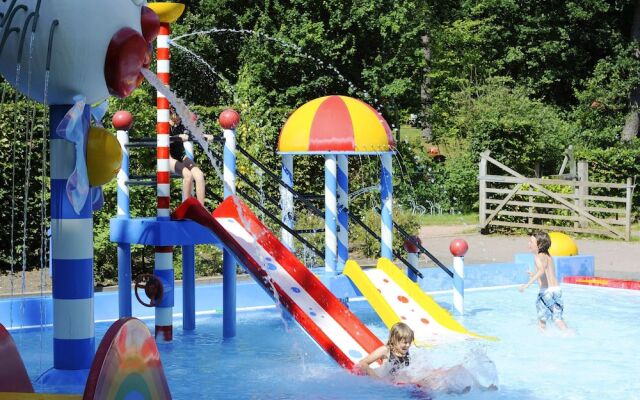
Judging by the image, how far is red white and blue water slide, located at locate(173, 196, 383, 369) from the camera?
26.2ft

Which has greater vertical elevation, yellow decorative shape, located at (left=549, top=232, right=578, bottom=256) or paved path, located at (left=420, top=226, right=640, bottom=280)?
yellow decorative shape, located at (left=549, top=232, right=578, bottom=256)

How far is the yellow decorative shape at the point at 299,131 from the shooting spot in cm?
1008

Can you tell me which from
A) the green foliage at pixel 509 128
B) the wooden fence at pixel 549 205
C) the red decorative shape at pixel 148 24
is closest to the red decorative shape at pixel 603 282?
the wooden fence at pixel 549 205

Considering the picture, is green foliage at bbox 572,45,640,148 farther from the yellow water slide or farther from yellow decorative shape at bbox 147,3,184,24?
yellow decorative shape at bbox 147,3,184,24

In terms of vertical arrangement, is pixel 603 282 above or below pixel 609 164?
below

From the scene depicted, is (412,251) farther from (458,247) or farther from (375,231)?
(375,231)

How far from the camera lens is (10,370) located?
491cm

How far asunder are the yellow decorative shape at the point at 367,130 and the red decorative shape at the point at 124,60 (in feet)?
13.4

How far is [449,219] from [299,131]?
39.4 feet

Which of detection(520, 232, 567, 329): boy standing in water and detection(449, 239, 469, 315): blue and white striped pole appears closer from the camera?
detection(520, 232, 567, 329): boy standing in water

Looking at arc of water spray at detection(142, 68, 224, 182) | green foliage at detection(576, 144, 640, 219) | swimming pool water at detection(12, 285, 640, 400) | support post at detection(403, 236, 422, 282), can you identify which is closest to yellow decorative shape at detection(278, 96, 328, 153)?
support post at detection(403, 236, 422, 282)

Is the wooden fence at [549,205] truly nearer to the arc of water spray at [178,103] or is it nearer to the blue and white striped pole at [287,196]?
the blue and white striped pole at [287,196]

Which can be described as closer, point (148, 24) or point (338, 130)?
point (148, 24)

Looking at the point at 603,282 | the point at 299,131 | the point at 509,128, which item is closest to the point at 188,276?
the point at 299,131
